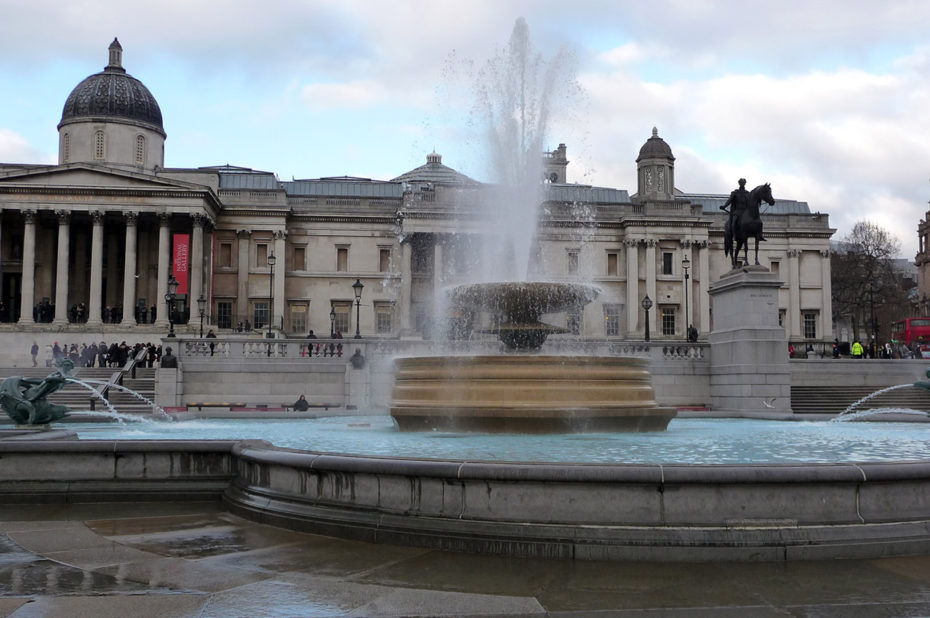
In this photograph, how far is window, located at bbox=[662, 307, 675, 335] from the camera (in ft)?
219

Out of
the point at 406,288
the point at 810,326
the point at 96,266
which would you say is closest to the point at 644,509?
the point at 96,266

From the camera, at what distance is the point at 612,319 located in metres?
66.7

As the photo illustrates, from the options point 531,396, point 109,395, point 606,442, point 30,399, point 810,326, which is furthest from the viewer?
point 810,326

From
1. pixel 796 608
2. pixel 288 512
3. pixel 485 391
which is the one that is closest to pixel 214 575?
pixel 288 512

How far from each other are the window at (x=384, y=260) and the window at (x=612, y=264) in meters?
17.1

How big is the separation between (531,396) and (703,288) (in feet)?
190

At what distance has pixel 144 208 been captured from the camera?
55219mm

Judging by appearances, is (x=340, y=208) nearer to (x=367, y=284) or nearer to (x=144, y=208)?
(x=367, y=284)

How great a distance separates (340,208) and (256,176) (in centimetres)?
880

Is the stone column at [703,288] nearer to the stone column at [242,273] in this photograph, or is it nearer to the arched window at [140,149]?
the stone column at [242,273]

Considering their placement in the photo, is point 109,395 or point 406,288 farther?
point 406,288

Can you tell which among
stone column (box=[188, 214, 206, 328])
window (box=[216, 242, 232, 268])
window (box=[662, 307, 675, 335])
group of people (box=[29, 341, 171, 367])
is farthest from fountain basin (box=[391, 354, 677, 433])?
window (box=[662, 307, 675, 335])

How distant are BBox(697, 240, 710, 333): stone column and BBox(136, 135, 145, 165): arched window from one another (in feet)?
139

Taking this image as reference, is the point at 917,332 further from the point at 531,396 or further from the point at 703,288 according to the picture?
the point at 531,396
